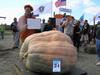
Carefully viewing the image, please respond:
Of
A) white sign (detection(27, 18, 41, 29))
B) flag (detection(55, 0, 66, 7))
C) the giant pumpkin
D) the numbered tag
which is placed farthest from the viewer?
flag (detection(55, 0, 66, 7))

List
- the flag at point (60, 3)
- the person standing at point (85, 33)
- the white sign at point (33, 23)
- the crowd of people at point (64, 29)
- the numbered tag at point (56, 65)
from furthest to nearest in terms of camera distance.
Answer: the flag at point (60, 3) → the person standing at point (85, 33) → the crowd of people at point (64, 29) → the white sign at point (33, 23) → the numbered tag at point (56, 65)

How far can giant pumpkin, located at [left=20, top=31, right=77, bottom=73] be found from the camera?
19.7 ft

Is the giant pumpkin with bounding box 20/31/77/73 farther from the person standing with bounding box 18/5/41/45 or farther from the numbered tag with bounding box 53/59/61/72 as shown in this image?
the person standing with bounding box 18/5/41/45

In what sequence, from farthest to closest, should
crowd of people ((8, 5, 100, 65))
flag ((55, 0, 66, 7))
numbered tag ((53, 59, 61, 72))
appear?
flag ((55, 0, 66, 7))
crowd of people ((8, 5, 100, 65))
numbered tag ((53, 59, 61, 72))

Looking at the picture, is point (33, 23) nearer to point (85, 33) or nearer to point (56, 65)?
point (56, 65)

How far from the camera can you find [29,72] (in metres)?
6.37

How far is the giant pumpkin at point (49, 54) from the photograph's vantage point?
6.02m

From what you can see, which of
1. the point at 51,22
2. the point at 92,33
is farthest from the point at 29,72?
the point at 92,33

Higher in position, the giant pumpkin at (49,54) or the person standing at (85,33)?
the giant pumpkin at (49,54)

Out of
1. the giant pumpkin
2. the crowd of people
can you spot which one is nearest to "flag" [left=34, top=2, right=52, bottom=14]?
the crowd of people

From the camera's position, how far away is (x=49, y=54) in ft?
19.8

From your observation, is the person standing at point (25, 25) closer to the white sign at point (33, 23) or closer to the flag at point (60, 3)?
the white sign at point (33, 23)

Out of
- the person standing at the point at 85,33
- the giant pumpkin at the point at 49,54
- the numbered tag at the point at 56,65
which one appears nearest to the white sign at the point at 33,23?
the giant pumpkin at the point at 49,54

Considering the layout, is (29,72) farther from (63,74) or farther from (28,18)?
(28,18)
